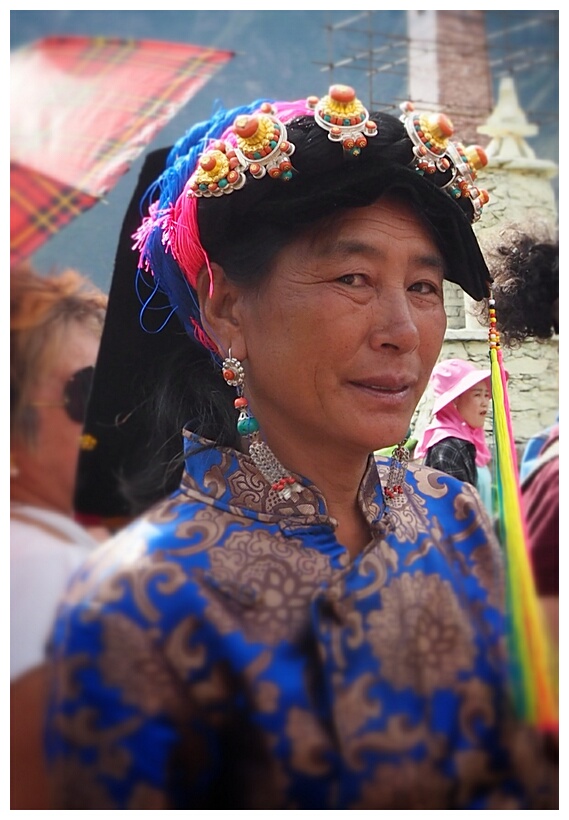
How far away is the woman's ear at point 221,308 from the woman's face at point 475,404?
23.2 inches

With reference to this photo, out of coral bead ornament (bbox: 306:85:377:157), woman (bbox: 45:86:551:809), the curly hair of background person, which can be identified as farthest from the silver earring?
the curly hair of background person

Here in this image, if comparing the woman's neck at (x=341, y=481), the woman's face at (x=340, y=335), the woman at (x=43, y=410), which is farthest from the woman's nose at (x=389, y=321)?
the woman at (x=43, y=410)

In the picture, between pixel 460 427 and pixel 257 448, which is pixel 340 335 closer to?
pixel 257 448

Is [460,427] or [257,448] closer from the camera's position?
[257,448]

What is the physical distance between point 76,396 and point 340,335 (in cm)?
61

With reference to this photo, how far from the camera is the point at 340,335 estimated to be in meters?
1.87

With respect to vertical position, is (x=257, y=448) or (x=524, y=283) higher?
(x=524, y=283)

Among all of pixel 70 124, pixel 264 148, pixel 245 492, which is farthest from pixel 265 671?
pixel 70 124

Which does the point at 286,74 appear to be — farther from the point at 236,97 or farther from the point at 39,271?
the point at 39,271

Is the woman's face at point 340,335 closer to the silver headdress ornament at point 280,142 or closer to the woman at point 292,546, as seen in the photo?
→ the woman at point 292,546

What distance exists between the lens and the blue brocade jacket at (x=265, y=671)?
5.93ft

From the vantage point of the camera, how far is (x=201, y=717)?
5.97 ft

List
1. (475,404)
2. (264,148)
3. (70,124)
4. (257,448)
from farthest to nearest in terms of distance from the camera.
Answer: (475,404), (70,124), (257,448), (264,148)

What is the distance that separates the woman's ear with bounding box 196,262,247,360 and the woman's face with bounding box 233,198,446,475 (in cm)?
2
